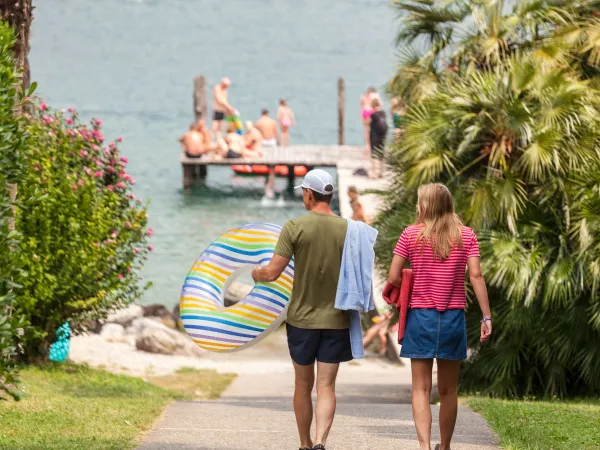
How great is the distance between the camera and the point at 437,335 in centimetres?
604

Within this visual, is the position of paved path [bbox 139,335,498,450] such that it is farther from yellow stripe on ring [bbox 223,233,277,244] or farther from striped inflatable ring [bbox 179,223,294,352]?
yellow stripe on ring [bbox 223,233,277,244]

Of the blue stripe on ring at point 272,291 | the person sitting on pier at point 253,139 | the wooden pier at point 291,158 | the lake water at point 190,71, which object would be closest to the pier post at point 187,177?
the wooden pier at point 291,158

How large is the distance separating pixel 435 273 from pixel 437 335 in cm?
32

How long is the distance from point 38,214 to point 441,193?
18.8ft

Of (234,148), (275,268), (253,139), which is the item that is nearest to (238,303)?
(275,268)

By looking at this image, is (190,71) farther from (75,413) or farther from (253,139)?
(75,413)

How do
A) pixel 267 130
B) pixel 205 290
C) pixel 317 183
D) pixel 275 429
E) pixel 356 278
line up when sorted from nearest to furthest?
pixel 356 278 < pixel 317 183 < pixel 205 290 < pixel 275 429 < pixel 267 130

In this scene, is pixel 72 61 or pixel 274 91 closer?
pixel 274 91

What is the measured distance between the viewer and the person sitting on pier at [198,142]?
→ 35.3 meters

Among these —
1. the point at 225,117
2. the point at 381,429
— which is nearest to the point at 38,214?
the point at 381,429

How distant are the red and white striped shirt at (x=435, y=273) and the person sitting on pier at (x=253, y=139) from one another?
96.0 ft

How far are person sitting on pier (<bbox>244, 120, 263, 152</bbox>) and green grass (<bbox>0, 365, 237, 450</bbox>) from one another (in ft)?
79.6

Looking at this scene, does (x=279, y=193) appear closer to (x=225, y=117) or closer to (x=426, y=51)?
(x=225, y=117)

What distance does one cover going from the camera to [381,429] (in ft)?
24.6
